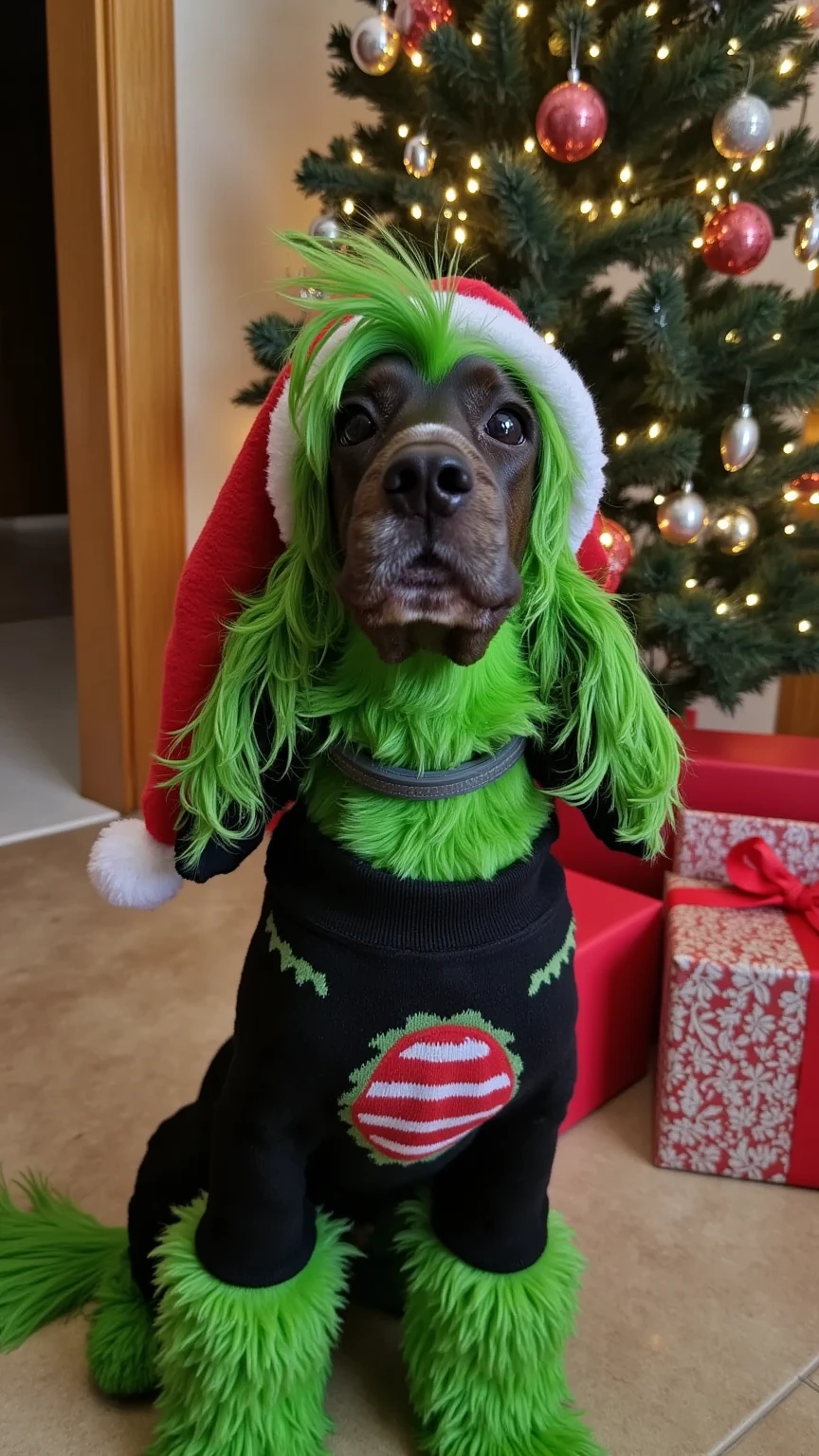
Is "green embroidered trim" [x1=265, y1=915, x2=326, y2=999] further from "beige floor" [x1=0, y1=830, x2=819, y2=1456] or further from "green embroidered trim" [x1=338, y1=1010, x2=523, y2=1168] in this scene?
"beige floor" [x1=0, y1=830, x2=819, y2=1456]

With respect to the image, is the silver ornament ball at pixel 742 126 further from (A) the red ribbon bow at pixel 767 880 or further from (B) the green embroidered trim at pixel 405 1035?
(B) the green embroidered trim at pixel 405 1035

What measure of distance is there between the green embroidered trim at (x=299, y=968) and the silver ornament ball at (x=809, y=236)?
109 cm

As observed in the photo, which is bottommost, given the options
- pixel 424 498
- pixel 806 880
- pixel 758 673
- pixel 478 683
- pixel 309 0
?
pixel 806 880

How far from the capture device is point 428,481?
1.66 ft

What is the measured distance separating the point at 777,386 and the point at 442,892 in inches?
36.9

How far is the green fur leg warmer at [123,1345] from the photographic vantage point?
77cm

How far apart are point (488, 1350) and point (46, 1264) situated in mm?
367

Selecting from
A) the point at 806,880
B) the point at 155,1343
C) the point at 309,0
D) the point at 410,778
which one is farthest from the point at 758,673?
the point at 309,0

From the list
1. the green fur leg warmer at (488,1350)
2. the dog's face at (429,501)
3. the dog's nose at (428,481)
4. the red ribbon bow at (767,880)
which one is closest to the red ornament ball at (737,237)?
the red ribbon bow at (767,880)

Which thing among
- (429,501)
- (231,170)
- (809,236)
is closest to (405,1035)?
(429,501)

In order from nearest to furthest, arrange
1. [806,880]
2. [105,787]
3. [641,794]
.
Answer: [641,794] → [806,880] → [105,787]

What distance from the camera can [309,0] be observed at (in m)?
1.88

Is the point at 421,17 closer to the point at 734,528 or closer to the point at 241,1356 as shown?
the point at 734,528

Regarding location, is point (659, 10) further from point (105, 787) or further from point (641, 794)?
point (105, 787)
